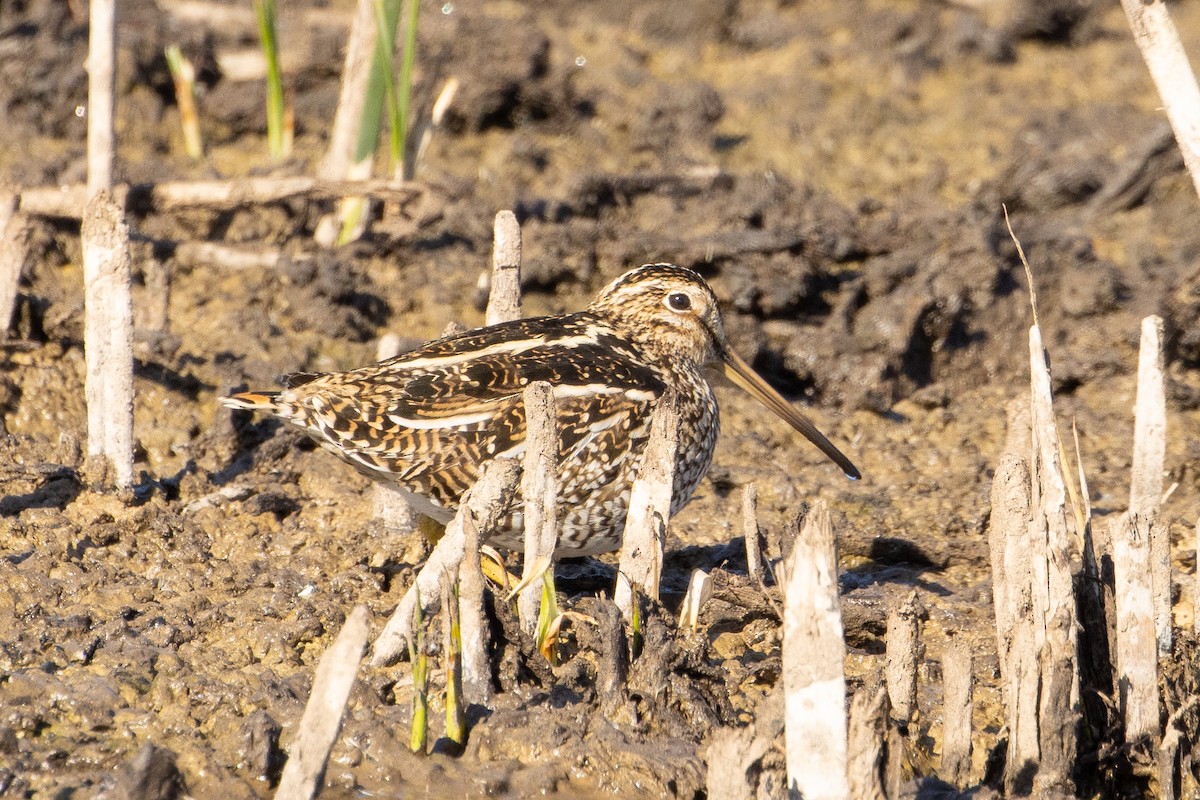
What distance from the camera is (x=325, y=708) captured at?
113 inches

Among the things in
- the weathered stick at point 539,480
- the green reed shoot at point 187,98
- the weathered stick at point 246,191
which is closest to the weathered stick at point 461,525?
the weathered stick at point 539,480

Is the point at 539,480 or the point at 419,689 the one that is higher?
the point at 539,480

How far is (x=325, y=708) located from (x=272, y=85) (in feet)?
14.5

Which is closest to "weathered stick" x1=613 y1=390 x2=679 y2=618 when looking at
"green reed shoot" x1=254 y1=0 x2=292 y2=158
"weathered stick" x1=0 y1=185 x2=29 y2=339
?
"weathered stick" x1=0 y1=185 x2=29 y2=339

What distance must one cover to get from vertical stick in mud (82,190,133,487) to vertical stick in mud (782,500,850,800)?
2.35 m

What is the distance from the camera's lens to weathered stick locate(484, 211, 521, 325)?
A: 180 inches

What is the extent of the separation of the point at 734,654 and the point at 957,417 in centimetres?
193

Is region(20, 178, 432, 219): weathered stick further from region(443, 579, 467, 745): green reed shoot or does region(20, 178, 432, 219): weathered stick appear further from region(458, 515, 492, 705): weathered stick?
region(443, 579, 467, 745): green reed shoot

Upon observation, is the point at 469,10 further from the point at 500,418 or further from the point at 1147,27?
the point at 1147,27

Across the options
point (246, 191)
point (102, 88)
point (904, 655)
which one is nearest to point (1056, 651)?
point (904, 655)

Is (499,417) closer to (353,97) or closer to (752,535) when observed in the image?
(752,535)

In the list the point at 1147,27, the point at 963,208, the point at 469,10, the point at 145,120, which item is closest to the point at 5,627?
the point at 1147,27

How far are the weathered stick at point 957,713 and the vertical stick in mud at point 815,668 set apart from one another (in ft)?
2.09

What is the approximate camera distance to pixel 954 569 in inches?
188
